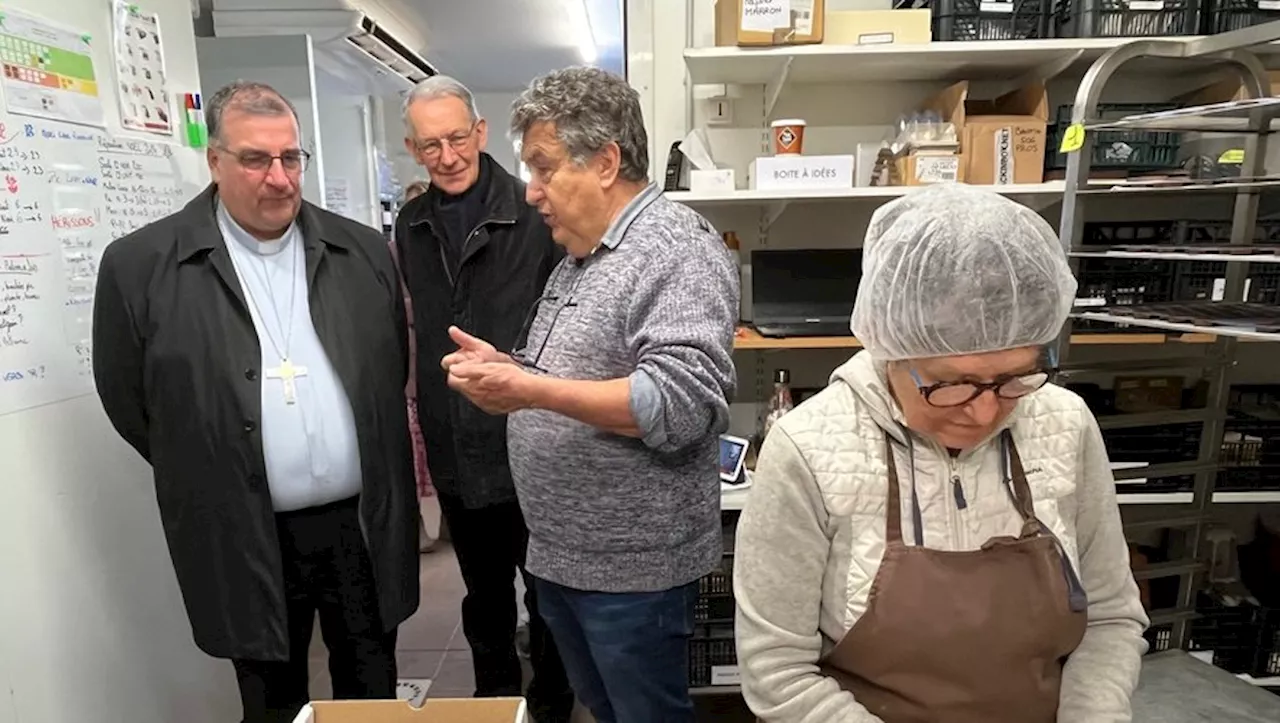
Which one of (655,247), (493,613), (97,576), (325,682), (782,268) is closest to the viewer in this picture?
(655,247)

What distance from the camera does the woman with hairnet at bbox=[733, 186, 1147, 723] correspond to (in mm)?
872

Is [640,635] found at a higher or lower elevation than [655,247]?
lower

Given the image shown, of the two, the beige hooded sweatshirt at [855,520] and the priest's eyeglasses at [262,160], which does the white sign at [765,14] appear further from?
→ the beige hooded sweatshirt at [855,520]

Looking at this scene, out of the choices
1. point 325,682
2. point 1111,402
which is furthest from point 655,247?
point 325,682

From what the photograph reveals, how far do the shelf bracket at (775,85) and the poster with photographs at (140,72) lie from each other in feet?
5.24

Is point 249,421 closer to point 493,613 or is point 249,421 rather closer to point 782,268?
point 493,613

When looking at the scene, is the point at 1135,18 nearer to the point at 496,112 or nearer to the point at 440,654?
the point at 440,654

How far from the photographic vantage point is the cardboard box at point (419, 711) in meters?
1.16

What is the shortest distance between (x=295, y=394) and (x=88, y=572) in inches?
26.7

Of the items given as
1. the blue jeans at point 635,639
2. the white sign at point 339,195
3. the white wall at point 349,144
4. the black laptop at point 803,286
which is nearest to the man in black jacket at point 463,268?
the blue jeans at point 635,639

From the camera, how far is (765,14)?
1.86m

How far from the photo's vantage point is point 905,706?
94cm

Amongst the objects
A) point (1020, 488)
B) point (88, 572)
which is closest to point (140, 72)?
point (88, 572)

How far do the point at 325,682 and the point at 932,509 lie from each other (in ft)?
7.20
